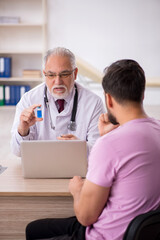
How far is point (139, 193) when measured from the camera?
1.23 meters

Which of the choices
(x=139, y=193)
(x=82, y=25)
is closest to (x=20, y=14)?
(x=82, y=25)

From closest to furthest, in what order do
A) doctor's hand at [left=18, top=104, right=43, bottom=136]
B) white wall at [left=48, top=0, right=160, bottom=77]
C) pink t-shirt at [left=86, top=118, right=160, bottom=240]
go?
pink t-shirt at [left=86, top=118, right=160, bottom=240] < doctor's hand at [left=18, top=104, right=43, bottom=136] < white wall at [left=48, top=0, right=160, bottom=77]

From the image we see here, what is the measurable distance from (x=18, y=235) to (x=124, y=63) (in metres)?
1.02

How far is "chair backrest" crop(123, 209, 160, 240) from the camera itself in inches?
43.8

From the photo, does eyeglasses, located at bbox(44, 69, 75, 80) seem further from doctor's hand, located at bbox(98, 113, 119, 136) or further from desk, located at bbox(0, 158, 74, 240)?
desk, located at bbox(0, 158, 74, 240)

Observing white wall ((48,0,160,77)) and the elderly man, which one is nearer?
the elderly man

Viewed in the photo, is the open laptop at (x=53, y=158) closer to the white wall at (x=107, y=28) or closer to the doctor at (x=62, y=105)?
the doctor at (x=62, y=105)

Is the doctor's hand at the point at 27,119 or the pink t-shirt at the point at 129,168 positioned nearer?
the pink t-shirt at the point at 129,168

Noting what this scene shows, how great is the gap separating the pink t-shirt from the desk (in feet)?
1.54

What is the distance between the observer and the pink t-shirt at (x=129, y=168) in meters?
1.22

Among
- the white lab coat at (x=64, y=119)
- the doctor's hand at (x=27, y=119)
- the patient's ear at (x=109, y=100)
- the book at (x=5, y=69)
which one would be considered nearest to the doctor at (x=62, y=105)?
the white lab coat at (x=64, y=119)

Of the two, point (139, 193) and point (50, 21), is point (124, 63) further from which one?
point (50, 21)

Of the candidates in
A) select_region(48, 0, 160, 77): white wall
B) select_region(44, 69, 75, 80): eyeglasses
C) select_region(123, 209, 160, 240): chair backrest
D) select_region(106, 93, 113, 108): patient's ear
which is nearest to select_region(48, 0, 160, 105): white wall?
select_region(48, 0, 160, 77): white wall

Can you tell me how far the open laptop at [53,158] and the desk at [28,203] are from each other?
0.05 meters
